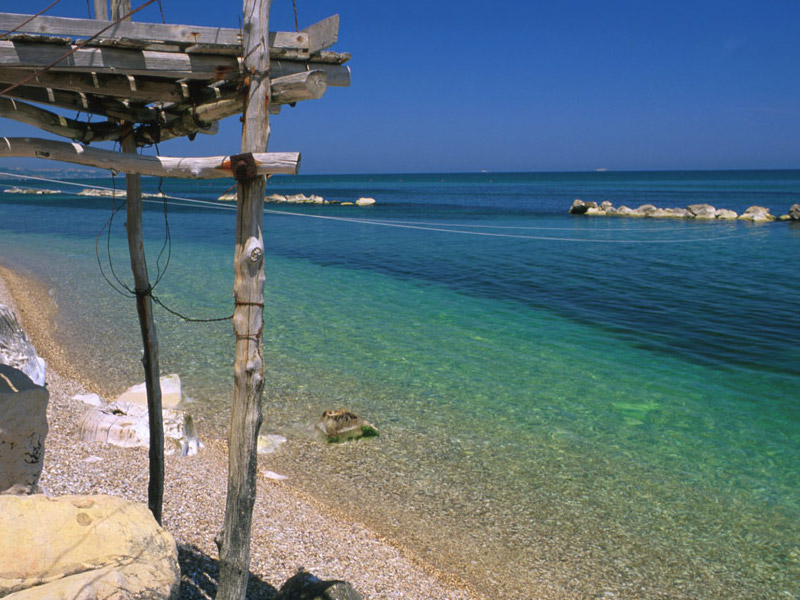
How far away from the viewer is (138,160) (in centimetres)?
369

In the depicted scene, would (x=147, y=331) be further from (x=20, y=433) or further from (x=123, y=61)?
(x=123, y=61)

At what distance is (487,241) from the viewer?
29969 mm

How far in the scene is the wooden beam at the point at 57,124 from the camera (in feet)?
13.5

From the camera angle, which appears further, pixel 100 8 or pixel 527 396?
pixel 527 396

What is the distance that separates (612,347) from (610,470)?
220 inches

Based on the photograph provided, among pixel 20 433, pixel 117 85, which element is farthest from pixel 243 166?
pixel 20 433

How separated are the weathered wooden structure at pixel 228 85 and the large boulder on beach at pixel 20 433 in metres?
1.62

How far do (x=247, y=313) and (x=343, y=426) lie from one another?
457cm

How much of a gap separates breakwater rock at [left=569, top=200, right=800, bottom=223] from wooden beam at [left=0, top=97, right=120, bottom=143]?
131ft

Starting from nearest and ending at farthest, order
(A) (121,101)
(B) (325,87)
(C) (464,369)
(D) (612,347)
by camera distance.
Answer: (B) (325,87)
(A) (121,101)
(C) (464,369)
(D) (612,347)

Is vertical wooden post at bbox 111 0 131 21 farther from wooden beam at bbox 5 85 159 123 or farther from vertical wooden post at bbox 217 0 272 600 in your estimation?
vertical wooden post at bbox 217 0 272 600

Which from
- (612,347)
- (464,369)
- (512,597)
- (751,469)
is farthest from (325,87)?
(612,347)

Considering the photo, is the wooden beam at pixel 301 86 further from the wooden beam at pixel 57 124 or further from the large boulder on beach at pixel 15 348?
the large boulder on beach at pixel 15 348

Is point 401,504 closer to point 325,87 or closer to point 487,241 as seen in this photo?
point 325,87
